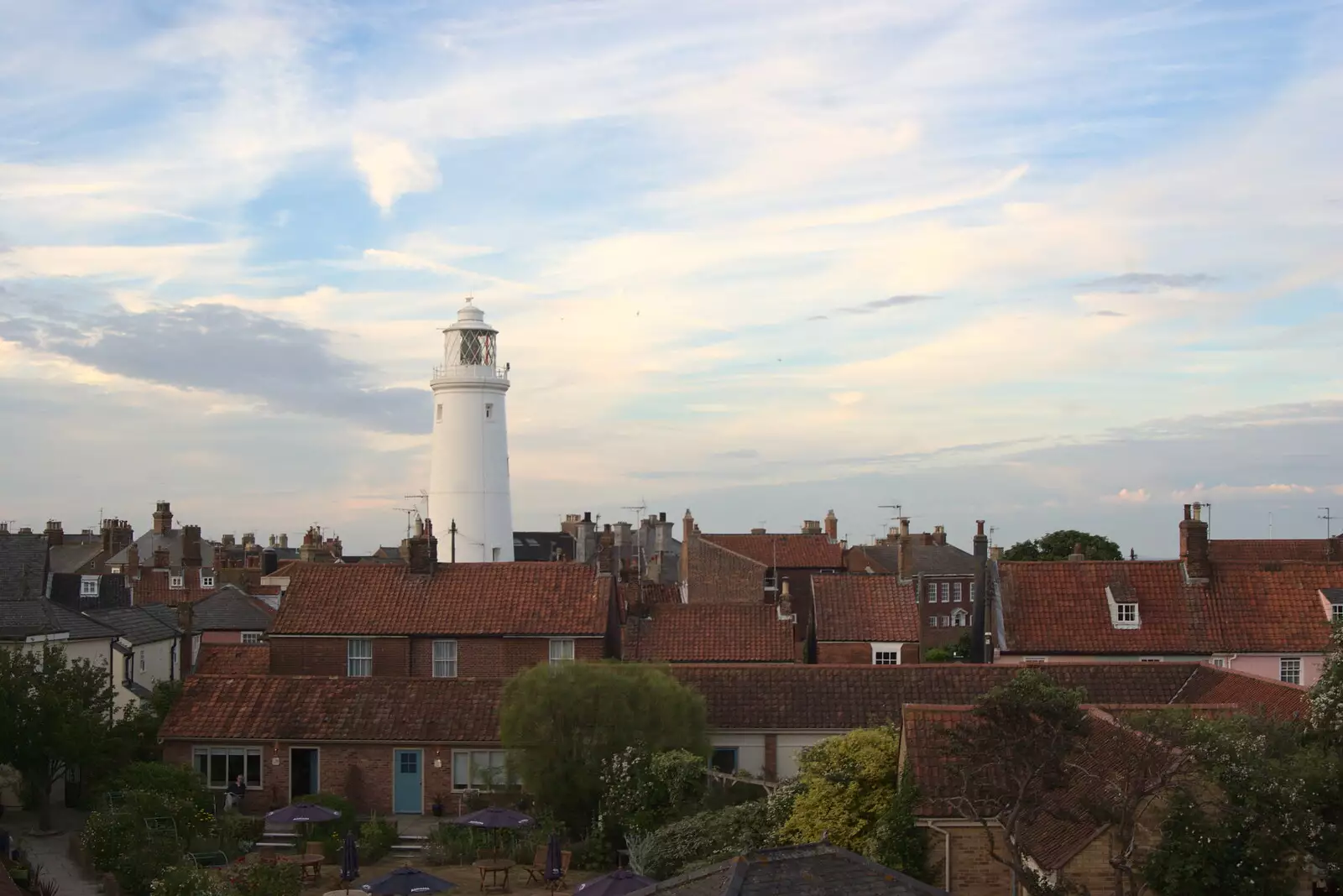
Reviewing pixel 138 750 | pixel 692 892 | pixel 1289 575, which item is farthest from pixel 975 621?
pixel 692 892

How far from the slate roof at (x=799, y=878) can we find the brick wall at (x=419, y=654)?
26569mm

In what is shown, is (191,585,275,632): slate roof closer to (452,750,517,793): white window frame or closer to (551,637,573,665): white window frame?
(551,637,573,665): white window frame

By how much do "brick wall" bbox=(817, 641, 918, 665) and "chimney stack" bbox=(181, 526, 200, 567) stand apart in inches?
1637

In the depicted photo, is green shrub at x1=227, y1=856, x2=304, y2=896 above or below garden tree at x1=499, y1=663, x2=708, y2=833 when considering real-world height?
below

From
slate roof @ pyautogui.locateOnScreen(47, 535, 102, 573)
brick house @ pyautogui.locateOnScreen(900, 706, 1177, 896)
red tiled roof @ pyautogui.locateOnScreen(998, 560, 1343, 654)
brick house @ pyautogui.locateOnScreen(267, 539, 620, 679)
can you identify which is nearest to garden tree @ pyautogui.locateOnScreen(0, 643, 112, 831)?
brick house @ pyautogui.locateOnScreen(267, 539, 620, 679)

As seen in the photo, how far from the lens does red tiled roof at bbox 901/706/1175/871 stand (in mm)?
20922

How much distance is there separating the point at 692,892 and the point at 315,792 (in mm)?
21723

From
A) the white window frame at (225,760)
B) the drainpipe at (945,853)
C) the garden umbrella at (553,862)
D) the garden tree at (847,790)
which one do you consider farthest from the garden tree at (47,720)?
the drainpipe at (945,853)

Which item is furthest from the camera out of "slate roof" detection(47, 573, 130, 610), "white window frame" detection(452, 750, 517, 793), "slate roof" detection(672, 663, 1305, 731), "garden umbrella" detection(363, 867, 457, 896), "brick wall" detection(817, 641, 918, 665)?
"slate roof" detection(47, 573, 130, 610)

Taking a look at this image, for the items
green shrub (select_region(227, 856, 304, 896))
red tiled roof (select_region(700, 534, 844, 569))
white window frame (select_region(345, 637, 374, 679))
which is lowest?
green shrub (select_region(227, 856, 304, 896))

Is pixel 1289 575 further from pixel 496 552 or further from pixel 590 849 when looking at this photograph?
pixel 496 552

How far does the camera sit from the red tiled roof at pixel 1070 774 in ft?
68.6

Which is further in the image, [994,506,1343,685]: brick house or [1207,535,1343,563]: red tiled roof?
[1207,535,1343,563]: red tiled roof

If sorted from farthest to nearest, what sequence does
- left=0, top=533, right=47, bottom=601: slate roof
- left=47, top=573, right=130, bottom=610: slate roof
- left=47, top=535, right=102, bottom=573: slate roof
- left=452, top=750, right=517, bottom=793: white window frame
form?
left=47, top=535, right=102, bottom=573: slate roof
left=47, top=573, right=130, bottom=610: slate roof
left=0, top=533, right=47, bottom=601: slate roof
left=452, top=750, right=517, bottom=793: white window frame
